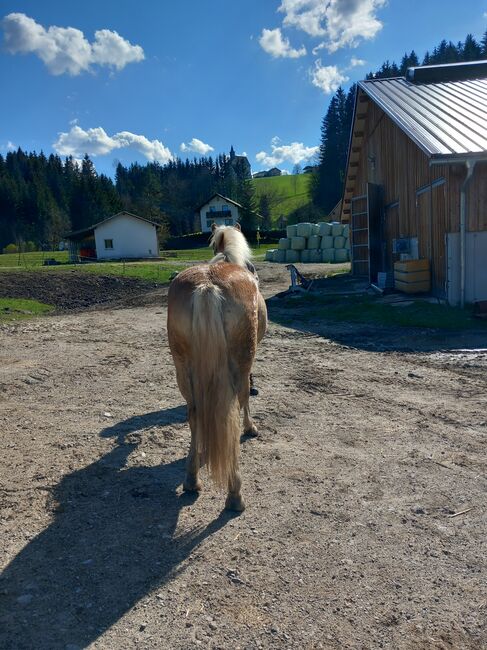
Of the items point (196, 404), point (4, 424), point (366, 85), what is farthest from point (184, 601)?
point (366, 85)

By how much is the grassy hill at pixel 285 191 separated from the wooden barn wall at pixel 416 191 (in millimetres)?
75310

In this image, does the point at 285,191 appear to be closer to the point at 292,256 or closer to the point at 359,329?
the point at 292,256

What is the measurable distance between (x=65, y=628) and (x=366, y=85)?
18811 millimetres

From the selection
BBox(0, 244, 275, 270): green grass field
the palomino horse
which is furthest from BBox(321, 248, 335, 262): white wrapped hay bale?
the palomino horse

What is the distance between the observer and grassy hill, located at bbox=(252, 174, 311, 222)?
327ft

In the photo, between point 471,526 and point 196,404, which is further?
point 196,404

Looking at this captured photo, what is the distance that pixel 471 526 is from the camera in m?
2.94

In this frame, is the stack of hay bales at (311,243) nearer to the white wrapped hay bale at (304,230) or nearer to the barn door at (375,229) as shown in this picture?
the white wrapped hay bale at (304,230)

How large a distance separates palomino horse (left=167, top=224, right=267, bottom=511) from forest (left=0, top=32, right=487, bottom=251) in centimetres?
6109

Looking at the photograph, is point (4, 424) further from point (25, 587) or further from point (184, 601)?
point (184, 601)

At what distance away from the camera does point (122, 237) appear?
48500 mm

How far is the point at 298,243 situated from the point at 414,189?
21602 millimetres

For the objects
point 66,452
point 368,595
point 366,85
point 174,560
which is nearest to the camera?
point 368,595

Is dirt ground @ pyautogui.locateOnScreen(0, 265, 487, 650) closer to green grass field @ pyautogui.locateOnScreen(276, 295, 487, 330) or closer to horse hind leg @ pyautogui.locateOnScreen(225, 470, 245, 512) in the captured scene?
horse hind leg @ pyautogui.locateOnScreen(225, 470, 245, 512)
